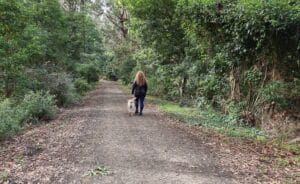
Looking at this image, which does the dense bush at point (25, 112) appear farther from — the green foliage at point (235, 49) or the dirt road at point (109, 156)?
the green foliage at point (235, 49)

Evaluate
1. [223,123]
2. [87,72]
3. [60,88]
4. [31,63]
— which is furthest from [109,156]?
[87,72]

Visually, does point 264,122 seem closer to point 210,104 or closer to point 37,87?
point 210,104

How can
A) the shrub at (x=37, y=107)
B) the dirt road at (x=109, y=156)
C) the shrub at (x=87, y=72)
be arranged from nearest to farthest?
the dirt road at (x=109, y=156)
the shrub at (x=37, y=107)
the shrub at (x=87, y=72)

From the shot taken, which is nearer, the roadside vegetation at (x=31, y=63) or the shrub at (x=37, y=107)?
the roadside vegetation at (x=31, y=63)

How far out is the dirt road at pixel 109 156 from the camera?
7.21 metres

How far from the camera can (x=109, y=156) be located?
863 centimetres

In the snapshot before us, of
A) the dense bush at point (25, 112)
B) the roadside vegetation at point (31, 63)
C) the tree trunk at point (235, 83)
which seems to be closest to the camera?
the dense bush at point (25, 112)

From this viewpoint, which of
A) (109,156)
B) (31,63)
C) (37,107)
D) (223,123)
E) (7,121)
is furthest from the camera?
(31,63)

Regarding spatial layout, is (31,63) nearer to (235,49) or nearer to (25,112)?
(25,112)

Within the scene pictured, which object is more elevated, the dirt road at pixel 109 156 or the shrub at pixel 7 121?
the shrub at pixel 7 121

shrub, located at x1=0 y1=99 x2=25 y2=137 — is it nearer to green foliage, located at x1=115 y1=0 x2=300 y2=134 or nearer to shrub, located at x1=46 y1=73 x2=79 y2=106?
shrub, located at x1=46 y1=73 x2=79 y2=106

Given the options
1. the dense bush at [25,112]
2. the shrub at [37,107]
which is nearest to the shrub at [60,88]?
the dense bush at [25,112]

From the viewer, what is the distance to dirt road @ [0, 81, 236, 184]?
23.7 feet

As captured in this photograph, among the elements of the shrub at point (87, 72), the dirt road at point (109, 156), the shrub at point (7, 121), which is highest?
the shrub at point (87, 72)
